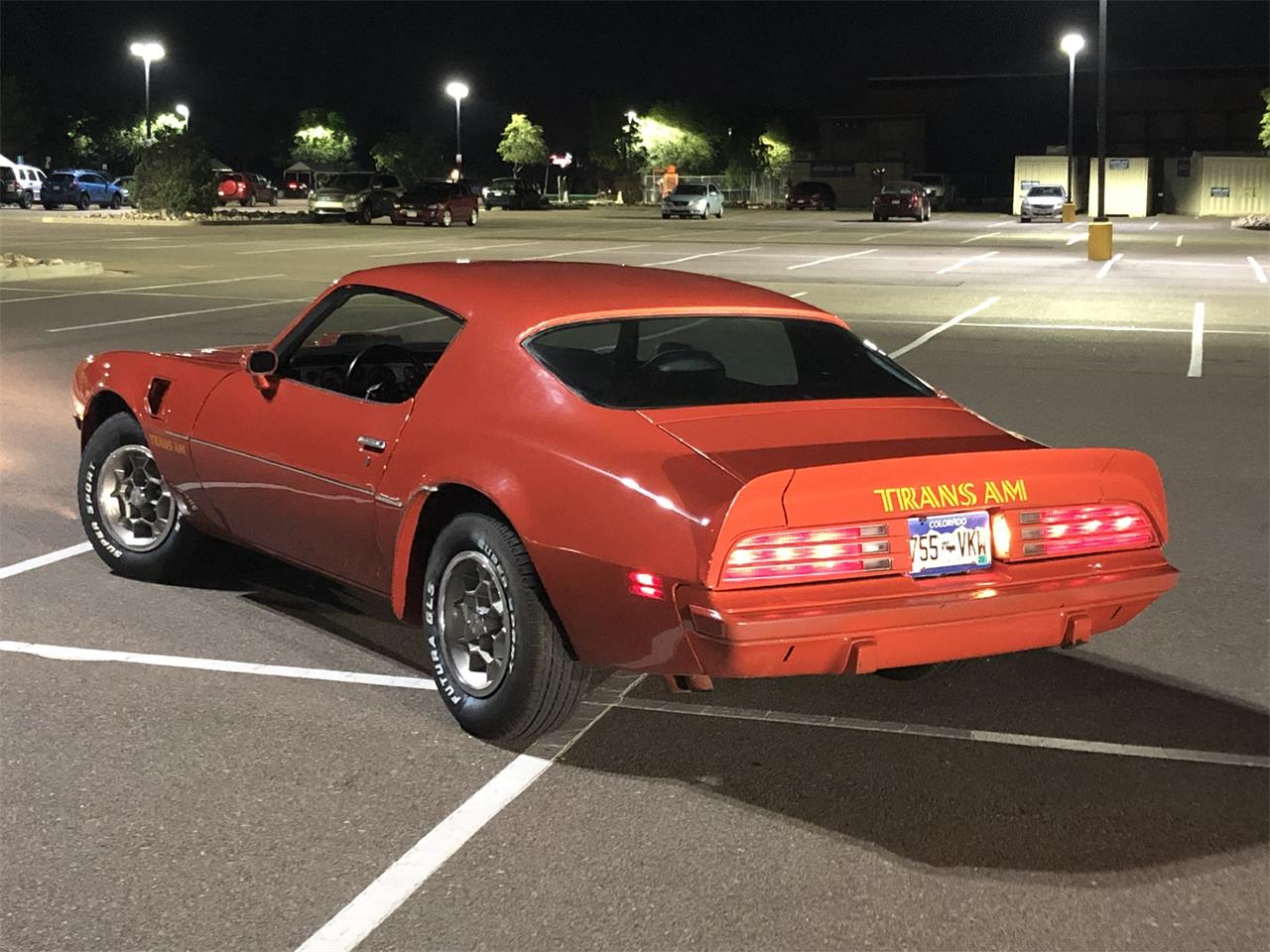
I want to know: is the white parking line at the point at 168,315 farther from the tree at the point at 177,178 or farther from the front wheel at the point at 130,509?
the tree at the point at 177,178

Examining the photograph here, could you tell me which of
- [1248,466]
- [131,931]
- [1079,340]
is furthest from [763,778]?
[1079,340]

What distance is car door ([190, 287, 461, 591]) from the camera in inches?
216

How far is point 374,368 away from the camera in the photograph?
6.43m

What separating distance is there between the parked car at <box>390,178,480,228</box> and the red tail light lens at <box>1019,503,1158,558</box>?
4810 cm

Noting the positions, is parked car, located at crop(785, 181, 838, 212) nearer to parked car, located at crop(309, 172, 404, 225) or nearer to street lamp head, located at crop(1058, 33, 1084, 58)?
street lamp head, located at crop(1058, 33, 1084, 58)

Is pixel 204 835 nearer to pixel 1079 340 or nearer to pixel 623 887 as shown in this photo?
pixel 623 887

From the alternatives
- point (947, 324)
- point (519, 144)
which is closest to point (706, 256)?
point (947, 324)

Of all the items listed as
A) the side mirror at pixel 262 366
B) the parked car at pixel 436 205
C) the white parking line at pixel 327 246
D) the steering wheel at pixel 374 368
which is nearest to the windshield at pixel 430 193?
the parked car at pixel 436 205

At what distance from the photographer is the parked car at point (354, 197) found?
55375mm

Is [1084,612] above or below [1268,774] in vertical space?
above

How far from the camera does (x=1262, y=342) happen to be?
18.0 meters

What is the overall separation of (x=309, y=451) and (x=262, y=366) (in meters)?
0.44

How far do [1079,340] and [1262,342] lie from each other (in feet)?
6.58

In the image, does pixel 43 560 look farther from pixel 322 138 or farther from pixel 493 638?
pixel 322 138
